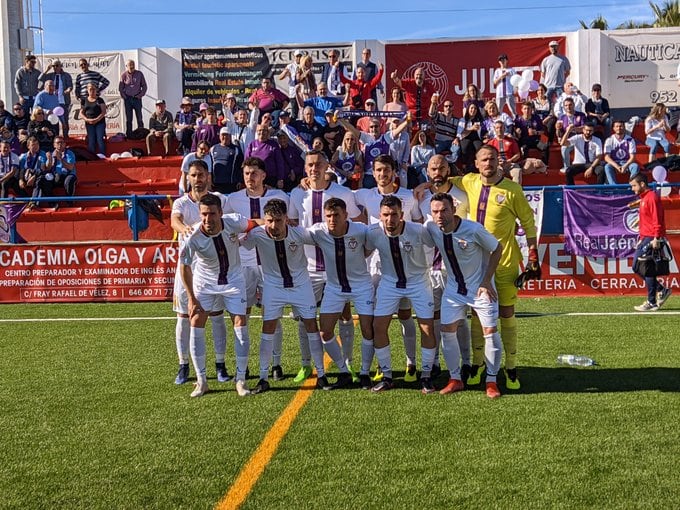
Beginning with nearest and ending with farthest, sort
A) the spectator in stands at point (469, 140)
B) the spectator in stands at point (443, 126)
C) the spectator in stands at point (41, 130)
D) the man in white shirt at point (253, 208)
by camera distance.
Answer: the man in white shirt at point (253, 208), the spectator in stands at point (469, 140), the spectator in stands at point (443, 126), the spectator in stands at point (41, 130)

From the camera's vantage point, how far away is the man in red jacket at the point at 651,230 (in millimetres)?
10531

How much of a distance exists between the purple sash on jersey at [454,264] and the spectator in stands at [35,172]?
1168cm

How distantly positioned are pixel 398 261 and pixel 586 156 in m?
10.5

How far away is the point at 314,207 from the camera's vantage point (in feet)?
23.5

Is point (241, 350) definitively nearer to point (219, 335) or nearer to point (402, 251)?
point (219, 335)

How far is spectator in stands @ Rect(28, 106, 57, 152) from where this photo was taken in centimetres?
1691

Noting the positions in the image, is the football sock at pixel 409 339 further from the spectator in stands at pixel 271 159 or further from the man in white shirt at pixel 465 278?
the spectator in stands at pixel 271 159

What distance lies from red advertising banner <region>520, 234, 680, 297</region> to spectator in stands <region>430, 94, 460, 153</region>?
357 centimetres

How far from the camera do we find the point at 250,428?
17.7 feet

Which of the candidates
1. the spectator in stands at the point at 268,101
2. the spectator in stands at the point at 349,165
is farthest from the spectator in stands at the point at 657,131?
the spectator in stands at the point at 268,101

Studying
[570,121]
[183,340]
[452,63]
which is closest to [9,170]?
[183,340]

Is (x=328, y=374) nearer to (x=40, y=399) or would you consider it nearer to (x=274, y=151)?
(x=40, y=399)

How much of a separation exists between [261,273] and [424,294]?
1660 mm

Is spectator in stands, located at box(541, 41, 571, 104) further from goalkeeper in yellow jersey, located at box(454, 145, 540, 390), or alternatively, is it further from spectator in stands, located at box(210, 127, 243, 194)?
goalkeeper in yellow jersey, located at box(454, 145, 540, 390)
